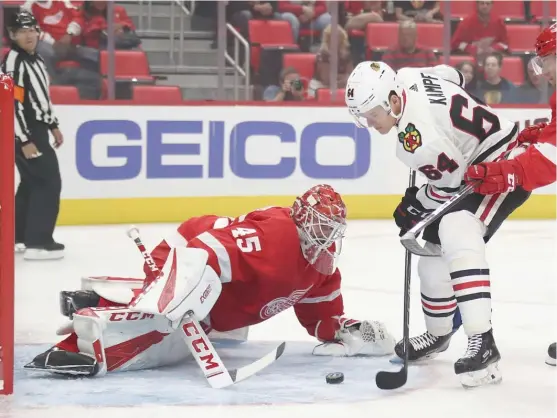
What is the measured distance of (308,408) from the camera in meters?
3.04

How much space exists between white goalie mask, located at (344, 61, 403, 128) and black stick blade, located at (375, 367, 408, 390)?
29.2 inches

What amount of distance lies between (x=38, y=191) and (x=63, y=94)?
43.8 inches

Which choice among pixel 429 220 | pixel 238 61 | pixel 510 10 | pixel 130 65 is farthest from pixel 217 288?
pixel 510 10

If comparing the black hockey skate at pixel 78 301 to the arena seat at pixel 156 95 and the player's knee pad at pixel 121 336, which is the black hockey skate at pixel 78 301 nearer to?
the player's knee pad at pixel 121 336

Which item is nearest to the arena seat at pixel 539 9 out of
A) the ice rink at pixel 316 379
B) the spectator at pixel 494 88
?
the spectator at pixel 494 88

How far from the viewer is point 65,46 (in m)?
→ 7.04

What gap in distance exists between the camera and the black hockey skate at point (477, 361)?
323 centimetres

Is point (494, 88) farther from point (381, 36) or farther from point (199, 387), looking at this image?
point (199, 387)

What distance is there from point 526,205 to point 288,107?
1784 mm

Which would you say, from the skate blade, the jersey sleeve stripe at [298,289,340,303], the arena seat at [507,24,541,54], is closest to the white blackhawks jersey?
the jersey sleeve stripe at [298,289,340,303]

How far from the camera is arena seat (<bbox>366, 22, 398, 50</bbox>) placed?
25.6 ft

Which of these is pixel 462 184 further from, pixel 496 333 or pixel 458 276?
pixel 496 333

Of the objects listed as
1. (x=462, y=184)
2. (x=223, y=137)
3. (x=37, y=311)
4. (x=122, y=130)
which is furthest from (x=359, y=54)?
(x=462, y=184)

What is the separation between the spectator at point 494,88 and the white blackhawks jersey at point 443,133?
182 inches
